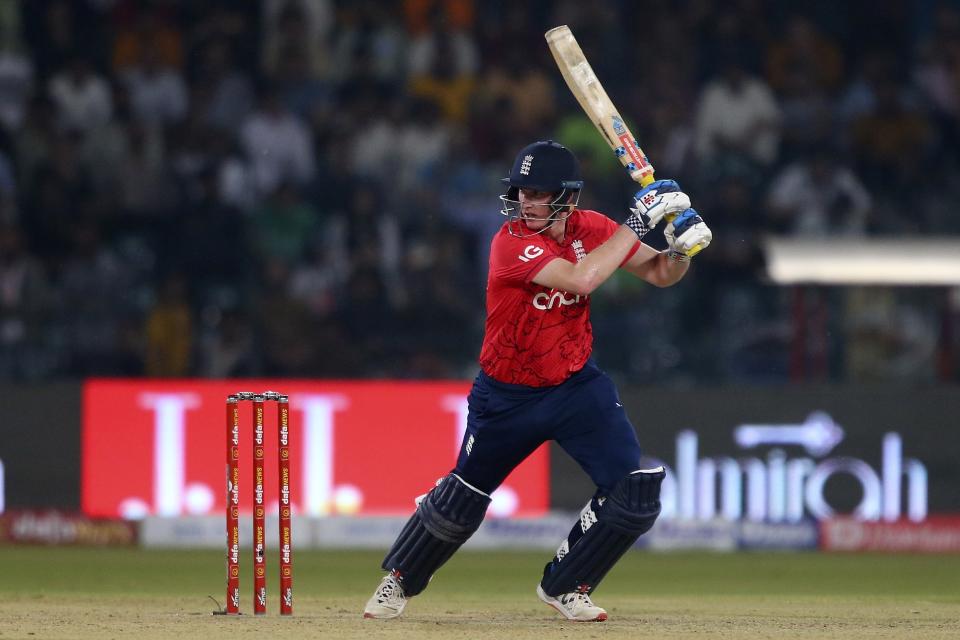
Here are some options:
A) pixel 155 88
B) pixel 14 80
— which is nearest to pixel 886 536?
pixel 155 88

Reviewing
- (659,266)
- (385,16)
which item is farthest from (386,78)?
(659,266)

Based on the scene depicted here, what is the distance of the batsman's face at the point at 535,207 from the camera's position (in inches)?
226

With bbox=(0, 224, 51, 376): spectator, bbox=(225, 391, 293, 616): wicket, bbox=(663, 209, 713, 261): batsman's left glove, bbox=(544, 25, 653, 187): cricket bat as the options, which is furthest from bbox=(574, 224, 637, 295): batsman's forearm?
bbox=(0, 224, 51, 376): spectator

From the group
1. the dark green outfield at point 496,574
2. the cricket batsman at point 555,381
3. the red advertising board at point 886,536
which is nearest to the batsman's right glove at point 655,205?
the cricket batsman at point 555,381

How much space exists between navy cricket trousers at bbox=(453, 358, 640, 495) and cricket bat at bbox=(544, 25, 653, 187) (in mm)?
799

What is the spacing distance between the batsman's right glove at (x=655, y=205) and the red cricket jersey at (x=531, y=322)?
0.74 ft

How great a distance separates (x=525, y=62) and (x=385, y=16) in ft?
3.64

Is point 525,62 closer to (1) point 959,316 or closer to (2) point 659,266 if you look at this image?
(1) point 959,316

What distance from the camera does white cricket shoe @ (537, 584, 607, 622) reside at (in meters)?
5.91

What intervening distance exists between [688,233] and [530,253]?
522 mm

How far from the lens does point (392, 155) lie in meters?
11.8

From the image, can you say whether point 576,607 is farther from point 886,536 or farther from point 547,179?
point 886,536

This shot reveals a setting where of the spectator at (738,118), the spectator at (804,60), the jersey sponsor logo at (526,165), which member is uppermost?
the spectator at (804,60)

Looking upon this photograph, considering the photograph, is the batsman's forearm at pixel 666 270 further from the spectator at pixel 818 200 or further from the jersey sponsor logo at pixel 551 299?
the spectator at pixel 818 200
